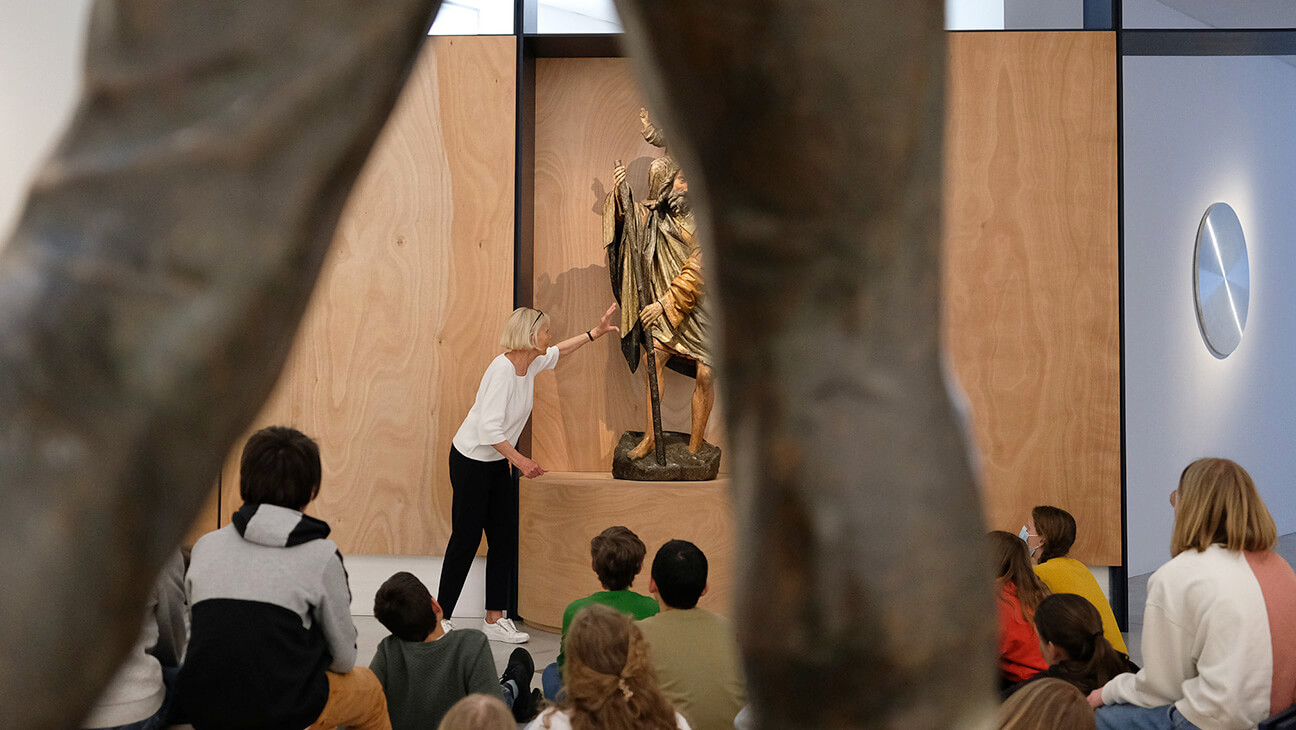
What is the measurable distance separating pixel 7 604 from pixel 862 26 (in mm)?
288

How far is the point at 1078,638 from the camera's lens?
245 cm

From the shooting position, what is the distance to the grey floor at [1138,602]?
432 cm

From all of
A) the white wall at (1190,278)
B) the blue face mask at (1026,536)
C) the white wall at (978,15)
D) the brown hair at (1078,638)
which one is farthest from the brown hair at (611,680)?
the white wall at (1190,278)

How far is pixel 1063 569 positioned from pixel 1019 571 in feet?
1.45

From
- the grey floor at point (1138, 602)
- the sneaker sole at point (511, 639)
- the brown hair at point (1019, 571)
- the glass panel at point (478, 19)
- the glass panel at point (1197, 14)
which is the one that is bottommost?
the grey floor at point (1138, 602)

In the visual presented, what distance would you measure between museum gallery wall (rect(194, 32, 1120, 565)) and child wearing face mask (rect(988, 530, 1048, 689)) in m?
1.99

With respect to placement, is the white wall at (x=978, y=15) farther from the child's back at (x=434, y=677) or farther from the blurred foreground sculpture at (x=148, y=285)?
the blurred foreground sculpture at (x=148, y=285)

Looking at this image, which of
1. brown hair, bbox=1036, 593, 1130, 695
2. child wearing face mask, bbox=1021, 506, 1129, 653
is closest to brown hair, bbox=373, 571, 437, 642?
brown hair, bbox=1036, 593, 1130, 695

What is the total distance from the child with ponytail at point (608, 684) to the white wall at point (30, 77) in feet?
12.6

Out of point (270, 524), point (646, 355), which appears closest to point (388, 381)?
point (646, 355)

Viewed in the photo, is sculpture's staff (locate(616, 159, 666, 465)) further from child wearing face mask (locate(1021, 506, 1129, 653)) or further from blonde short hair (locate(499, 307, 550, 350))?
child wearing face mask (locate(1021, 506, 1129, 653))

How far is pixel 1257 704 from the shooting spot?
2.20 metres

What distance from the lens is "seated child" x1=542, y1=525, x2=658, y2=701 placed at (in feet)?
9.28

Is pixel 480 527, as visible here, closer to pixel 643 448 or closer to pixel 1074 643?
pixel 643 448
